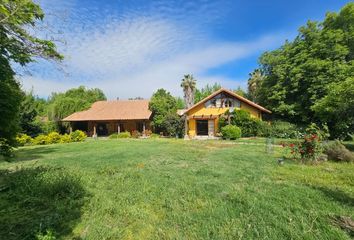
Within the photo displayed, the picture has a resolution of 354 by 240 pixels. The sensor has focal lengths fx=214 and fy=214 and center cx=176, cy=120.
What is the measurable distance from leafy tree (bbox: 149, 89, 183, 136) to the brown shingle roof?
3.91 feet

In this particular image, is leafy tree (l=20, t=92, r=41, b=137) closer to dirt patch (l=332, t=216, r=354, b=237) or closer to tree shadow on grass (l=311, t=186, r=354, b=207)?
tree shadow on grass (l=311, t=186, r=354, b=207)

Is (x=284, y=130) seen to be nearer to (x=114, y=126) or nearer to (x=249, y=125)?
(x=249, y=125)

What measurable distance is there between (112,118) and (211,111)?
41.8 feet

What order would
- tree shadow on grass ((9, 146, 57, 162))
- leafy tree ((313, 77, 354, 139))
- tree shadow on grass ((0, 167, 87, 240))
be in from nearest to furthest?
1. tree shadow on grass ((0, 167, 87, 240))
2. tree shadow on grass ((9, 146, 57, 162))
3. leafy tree ((313, 77, 354, 139))

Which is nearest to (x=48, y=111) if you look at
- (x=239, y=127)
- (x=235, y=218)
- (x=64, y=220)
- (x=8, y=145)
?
(x=239, y=127)

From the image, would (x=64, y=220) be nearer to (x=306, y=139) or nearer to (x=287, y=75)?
(x=306, y=139)

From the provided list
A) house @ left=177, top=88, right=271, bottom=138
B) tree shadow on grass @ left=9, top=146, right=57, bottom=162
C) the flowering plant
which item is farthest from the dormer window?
tree shadow on grass @ left=9, top=146, right=57, bottom=162

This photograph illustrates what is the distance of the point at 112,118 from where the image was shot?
27.8 metres

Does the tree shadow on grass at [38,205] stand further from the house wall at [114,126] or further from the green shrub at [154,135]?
the house wall at [114,126]

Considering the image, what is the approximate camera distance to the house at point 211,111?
24.5 meters

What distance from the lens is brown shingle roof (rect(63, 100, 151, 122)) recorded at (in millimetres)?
27938

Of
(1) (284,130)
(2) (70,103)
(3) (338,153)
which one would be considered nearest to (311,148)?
(3) (338,153)

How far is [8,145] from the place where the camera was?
5.34 m

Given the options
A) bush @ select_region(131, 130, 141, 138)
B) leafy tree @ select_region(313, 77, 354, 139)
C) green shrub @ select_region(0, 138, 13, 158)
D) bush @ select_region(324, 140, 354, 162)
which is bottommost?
bush @ select_region(324, 140, 354, 162)
